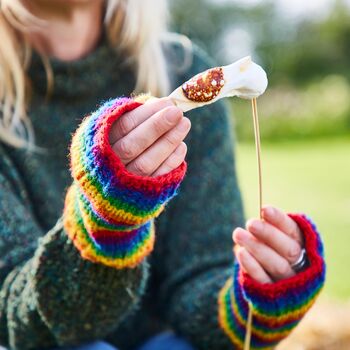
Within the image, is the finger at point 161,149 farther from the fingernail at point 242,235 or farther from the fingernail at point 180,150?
the fingernail at point 242,235

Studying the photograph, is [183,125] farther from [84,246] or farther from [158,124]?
[84,246]

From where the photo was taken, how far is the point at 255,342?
1.43 m

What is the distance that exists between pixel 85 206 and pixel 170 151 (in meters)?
0.18

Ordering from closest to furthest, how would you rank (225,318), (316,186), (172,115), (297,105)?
(172,115) → (225,318) → (316,186) → (297,105)

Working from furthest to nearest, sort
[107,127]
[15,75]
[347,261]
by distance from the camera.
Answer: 1. [347,261]
2. [15,75]
3. [107,127]

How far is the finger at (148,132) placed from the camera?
3.39ft

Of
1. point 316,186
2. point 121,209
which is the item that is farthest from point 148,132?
point 316,186

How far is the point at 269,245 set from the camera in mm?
1291

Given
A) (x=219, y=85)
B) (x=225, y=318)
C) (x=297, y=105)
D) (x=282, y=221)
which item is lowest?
(x=225, y=318)

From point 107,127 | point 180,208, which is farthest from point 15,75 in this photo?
point 107,127

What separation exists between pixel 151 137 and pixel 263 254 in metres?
0.35

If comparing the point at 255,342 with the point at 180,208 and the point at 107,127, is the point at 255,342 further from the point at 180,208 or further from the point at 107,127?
the point at 107,127

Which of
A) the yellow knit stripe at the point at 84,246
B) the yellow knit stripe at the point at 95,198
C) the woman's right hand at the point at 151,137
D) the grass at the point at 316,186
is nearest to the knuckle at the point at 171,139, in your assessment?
the woman's right hand at the point at 151,137

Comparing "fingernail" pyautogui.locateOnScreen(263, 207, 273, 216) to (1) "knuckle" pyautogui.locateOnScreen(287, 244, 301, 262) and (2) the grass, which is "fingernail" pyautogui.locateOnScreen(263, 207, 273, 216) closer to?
(1) "knuckle" pyautogui.locateOnScreen(287, 244, 301, 262)
